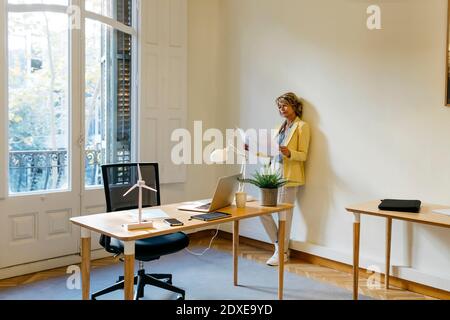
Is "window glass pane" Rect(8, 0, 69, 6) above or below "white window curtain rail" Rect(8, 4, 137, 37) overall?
above

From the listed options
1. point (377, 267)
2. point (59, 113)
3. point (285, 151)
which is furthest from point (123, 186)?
point (377, 267)

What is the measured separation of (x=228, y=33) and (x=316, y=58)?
51.0 inches

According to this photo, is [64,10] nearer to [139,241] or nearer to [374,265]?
[139,241]

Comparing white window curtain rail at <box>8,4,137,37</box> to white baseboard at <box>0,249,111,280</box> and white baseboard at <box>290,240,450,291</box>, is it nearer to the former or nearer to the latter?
white baseboard at <box>0,249,111,280</box>

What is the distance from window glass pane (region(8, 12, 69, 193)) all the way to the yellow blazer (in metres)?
2.03

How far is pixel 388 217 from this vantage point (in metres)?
3.08

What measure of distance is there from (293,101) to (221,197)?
1646 millimetres

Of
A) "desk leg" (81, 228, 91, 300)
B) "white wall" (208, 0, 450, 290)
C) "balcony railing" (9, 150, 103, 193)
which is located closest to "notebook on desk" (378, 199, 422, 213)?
"white wall" (208, 0, 450, 290)

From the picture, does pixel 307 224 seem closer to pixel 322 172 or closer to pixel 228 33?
pixel 322 172

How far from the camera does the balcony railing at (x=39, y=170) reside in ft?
12.8

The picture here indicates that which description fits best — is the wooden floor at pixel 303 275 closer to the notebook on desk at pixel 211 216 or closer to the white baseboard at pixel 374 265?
the white baseboard at pixel 374 265

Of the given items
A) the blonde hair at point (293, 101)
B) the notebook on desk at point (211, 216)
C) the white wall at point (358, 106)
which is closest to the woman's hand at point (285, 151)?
the white wall at point (358, 106)

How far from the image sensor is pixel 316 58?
4.25 metres

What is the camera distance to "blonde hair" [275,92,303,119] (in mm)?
4336
